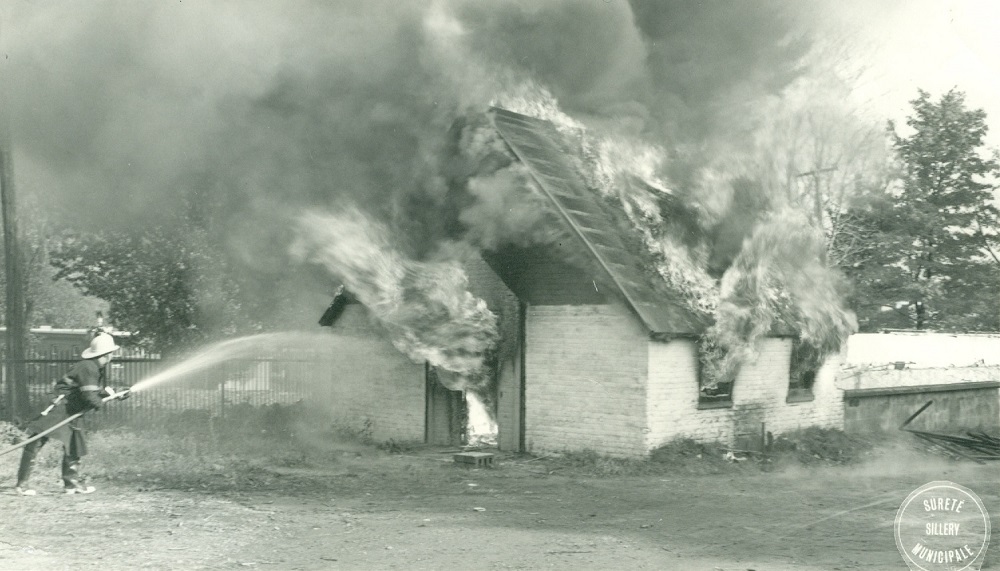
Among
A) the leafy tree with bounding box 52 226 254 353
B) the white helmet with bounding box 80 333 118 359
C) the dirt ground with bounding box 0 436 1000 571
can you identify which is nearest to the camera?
the dirt ground with bounding box 0 436 1000 571

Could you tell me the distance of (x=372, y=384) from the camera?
17594 millimetres

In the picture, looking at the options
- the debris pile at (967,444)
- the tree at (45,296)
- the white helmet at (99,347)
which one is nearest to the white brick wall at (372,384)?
the white helmet at (99,347)

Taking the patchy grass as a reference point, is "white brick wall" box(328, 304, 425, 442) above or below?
above

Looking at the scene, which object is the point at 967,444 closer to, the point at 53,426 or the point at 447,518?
the point at 447,518

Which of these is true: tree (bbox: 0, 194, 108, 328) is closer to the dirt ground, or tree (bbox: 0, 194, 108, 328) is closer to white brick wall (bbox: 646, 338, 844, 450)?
the dirt ground

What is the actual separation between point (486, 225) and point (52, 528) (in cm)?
858

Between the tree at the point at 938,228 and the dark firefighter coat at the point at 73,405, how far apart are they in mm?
32273

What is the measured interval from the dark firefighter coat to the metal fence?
7484 millimetres

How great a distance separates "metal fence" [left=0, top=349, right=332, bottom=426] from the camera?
1862 centimetres

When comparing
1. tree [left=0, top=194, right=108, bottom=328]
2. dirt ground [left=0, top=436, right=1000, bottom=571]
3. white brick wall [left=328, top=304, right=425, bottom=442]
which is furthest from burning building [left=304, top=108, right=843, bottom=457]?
tree [left=0, top=194, right=108, bottom=328]

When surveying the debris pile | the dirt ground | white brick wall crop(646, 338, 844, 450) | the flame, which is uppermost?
the flame

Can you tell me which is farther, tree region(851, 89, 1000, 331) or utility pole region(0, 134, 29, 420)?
tree region(851, 89, 1000, 331)

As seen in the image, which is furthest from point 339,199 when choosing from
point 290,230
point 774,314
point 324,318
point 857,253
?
point 857,253

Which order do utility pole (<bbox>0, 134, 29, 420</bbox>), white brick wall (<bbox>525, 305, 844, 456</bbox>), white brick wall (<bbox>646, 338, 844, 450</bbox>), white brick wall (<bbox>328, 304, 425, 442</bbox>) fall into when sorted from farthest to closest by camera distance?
utility pole (<bbox>0, 134, 29, 420</bbox>), white brick wall (<bbox>328, 304, 425, 442</bbox>), white brick wall (<bbox>646, 338, 844, 450</bbox>), white brick wall (<bbox>525, 305, 844, 456</bbox>)
